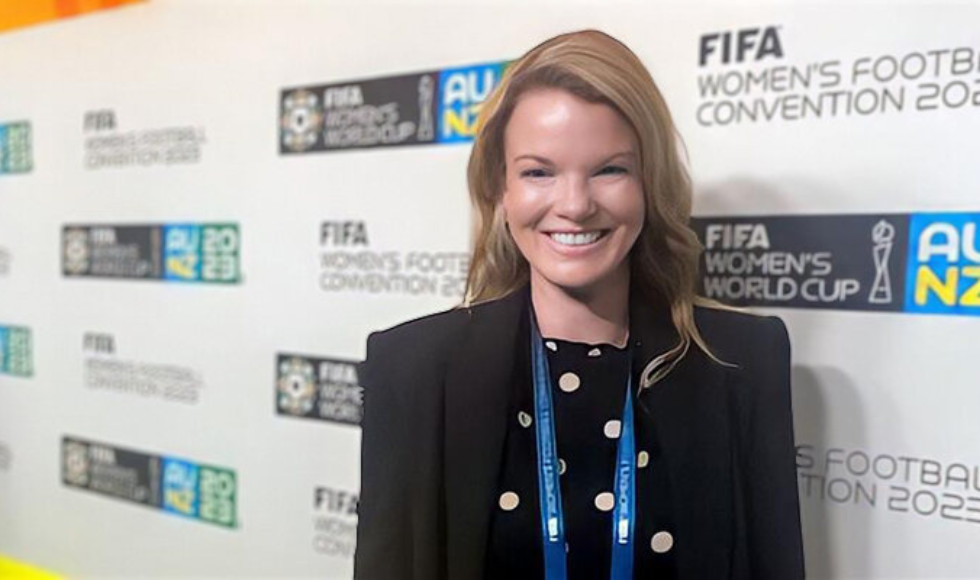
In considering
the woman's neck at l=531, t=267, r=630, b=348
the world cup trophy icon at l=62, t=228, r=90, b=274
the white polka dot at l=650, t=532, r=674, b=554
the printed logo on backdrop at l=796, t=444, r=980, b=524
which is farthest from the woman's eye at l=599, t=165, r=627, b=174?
the world cup trophy icon at l=62, t=228, r=90, b=274

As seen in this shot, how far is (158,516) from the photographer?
6.04 ft

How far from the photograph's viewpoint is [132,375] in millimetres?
1826

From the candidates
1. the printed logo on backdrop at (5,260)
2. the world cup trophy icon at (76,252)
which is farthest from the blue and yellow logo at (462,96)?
the printed logo on backdrop at (5,260)

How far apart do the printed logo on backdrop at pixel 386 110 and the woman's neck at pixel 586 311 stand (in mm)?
542

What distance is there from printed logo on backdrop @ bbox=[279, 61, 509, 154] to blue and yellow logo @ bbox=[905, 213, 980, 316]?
621 mm

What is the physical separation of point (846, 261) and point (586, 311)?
1.38ft

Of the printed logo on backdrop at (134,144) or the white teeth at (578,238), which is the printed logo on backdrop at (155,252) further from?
the white teeth at (578,238)

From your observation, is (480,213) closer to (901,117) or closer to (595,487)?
(595,487)

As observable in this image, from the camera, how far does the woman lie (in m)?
0.83

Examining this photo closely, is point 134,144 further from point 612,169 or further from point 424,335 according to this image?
point 612,169

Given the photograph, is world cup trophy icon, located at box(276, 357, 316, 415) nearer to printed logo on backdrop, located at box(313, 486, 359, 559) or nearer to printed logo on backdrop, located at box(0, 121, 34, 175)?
printed logo on backdrop, located at box(313, 486, 359, 559)

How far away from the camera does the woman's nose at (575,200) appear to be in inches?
31.7

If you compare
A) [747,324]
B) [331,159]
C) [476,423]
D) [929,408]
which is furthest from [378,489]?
[331,159]

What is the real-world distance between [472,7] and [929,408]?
844mm
